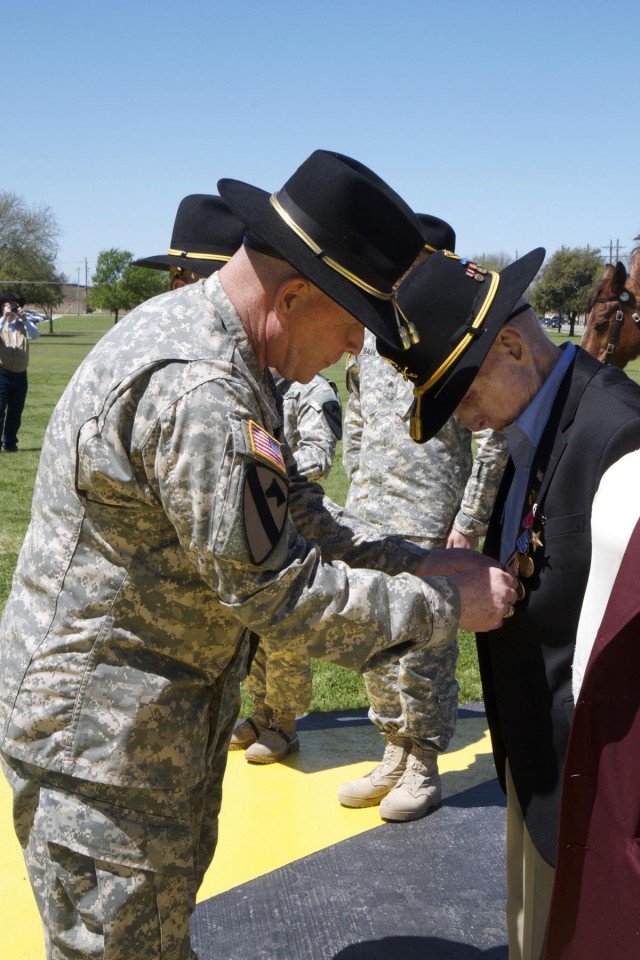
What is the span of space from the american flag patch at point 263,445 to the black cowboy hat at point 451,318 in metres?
0.47

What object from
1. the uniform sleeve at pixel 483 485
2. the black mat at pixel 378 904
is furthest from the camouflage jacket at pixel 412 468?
the black mat at pixel 378 904

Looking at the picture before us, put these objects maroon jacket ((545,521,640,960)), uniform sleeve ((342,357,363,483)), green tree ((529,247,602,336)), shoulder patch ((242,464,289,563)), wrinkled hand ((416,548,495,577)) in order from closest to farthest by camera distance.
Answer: maroon jacket ((545,521,640,960))
shoulder patch ((242,464,289,563))
wrinkled hand ((416,548,495,577))
uniform sleeve ((342,357,363,483))
green tree ((529,247,602,336))

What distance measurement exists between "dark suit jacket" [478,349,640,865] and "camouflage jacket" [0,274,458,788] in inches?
10.3

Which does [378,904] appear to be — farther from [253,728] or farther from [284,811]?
[253,728]

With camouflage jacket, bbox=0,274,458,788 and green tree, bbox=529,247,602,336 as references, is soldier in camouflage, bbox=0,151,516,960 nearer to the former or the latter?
camouflage jacket, bbox=0,274,458,788

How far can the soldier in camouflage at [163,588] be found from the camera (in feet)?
6.73

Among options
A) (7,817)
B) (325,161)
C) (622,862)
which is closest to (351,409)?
(7,817)

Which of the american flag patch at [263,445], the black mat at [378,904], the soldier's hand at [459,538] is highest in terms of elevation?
the american flag patch at [263,445]

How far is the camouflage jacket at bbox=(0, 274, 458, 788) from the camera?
1978mm

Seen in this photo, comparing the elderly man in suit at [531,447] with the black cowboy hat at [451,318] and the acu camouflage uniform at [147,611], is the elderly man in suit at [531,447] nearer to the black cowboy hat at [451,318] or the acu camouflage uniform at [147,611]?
the black cowboy hat at [451,318]

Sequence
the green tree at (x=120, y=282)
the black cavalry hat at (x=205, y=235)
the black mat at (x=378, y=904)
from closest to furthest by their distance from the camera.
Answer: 1. the black mat at (x=378, y=904)
2. the black cavalry hat at (x=205, y=235)
3. the green tree at (x=120, y=282)

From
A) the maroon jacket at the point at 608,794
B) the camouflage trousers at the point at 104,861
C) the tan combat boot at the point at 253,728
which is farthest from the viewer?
the tan combat boot at the point at 253,728

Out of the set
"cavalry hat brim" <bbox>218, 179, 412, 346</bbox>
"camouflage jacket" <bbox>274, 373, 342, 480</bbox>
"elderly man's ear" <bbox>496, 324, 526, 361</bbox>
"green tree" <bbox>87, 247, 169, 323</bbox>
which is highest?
"cavalry hat brim" <bbox>218, 179, 412, 346</bbox>

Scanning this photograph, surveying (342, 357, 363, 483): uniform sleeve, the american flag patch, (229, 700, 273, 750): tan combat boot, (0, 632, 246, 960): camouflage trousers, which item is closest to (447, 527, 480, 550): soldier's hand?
(342, 357, 363, 483): uniform sleeve
